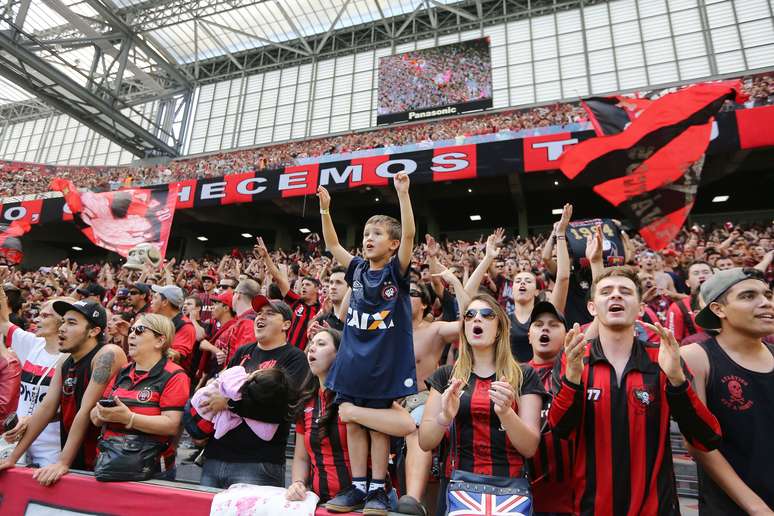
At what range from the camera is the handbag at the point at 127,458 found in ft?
7.89

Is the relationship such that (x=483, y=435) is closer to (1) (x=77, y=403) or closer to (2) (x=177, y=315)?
(1) (x=77, y=403)

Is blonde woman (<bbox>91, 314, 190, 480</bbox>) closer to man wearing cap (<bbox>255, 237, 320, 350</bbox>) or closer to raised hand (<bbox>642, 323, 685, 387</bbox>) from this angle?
man wearing cap (<bbox>255, 237, 320, 350</bbox>)

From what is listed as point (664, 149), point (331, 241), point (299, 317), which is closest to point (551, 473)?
point (331, 241)

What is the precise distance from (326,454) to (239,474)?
610mm

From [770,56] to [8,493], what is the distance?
25547 mm

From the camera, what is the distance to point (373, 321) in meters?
2.56

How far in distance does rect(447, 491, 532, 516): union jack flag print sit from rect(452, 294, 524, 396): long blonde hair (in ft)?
1.59

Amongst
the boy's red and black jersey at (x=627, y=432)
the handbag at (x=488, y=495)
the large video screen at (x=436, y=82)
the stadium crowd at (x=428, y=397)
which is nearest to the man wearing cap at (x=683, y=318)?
the stadium crowd at (x=428, y=397)

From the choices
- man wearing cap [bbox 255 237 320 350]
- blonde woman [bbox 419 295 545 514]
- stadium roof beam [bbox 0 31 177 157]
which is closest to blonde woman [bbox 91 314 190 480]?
blonde woman [bbox 419 295 545 514]

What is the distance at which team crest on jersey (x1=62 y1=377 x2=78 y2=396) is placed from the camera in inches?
120

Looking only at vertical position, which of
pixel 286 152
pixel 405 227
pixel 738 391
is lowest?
pixel 738 391

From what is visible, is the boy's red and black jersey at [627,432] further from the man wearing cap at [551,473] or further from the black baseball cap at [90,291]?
the black baseball cap at [90,291]

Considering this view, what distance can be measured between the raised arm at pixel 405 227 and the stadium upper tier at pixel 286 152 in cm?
1314

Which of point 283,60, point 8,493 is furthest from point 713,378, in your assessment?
point 283,60
